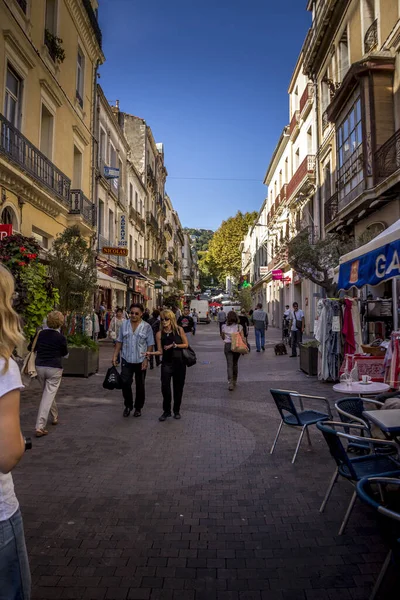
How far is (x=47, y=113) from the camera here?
15375 mm

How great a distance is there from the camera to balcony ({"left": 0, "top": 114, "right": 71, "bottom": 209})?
1129cm

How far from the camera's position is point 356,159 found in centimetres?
1550

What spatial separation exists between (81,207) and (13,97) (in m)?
4.95

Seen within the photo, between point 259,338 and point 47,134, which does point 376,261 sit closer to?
point 259,338

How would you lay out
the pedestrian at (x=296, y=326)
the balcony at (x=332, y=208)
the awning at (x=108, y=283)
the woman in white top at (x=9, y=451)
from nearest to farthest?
1. the woman in white top at (x=9, y=451)
2. the pedestrian at (x=296, y=326)
3. the awning at (x=108, y=283)
4. the balcony at (x=332, y=208)

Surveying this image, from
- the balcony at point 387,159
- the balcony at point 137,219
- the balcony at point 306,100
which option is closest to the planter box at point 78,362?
the balcony at point 387,159

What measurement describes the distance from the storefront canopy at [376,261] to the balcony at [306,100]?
1942 centimetres

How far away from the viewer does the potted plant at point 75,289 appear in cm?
1106

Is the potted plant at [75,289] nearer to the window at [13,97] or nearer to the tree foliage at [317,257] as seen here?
the window at [13,97]

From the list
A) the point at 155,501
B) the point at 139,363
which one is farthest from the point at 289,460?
the point at 139,363

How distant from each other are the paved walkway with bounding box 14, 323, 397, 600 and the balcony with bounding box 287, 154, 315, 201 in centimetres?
1939

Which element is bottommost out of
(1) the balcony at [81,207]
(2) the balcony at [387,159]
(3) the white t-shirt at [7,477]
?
(3) the white t-shirt at [7,477]

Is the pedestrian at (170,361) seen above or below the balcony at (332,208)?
below

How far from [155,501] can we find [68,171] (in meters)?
15.6
